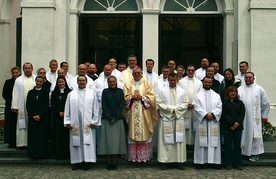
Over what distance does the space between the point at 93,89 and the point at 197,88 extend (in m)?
2.59

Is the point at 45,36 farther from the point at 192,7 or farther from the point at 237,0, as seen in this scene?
the point at 237,0

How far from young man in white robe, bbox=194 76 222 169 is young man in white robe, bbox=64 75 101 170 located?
228 centimetres

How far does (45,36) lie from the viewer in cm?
1370

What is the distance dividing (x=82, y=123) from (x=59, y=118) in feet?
2.06

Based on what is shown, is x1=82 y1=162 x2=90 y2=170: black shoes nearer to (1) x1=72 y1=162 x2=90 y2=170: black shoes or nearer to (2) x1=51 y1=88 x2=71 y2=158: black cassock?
(1) x1=72 y1=162 x2=90 y2=170: black shoes

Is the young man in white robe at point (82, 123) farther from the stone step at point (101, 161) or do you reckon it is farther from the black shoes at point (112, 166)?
the stone step at point (101, 161)

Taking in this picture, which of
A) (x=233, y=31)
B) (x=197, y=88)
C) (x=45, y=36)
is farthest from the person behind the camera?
(x=233, y=31)

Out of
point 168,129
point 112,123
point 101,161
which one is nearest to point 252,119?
point 168,129

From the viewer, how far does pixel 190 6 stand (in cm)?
1530

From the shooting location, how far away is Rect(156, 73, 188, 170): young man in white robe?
968cm

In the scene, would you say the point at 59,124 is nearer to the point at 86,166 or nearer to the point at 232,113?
the point at 86,166

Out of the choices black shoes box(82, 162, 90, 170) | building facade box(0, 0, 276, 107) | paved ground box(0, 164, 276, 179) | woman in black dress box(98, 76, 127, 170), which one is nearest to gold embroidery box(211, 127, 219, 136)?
paved ground box(0, 164, 276, 179)

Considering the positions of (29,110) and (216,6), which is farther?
(216,6)

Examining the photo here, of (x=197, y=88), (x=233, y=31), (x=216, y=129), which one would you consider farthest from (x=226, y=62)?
(x=216, y=129)
